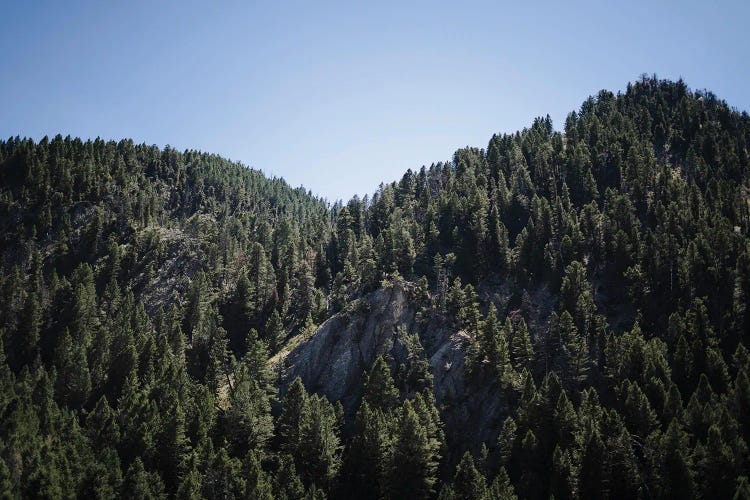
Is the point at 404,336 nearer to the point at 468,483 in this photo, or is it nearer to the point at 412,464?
the point at 412,464

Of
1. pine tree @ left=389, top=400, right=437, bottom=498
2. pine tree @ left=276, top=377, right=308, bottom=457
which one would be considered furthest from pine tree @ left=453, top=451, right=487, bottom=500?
pine tree @ left=276, top=377, right=308, bottom=457

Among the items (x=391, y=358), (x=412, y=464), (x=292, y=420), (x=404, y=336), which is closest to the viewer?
(x=412, y=464)

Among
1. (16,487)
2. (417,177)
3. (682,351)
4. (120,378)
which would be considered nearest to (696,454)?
(682,351)

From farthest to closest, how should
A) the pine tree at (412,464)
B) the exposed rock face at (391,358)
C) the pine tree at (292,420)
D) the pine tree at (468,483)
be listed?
the exposed rock face at (391,358) < the pine tree at (292,420) < the pine tree at (412,464) < the pine tree at (468,483)

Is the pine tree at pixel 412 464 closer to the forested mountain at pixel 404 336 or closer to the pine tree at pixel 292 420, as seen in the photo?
the forested mountain at pixel 404 336

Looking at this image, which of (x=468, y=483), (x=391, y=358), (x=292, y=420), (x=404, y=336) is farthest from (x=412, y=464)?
(x=404, y=336)

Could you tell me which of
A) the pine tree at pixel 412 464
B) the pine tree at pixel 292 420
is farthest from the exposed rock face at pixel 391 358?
the pine tree at pixel 412 464

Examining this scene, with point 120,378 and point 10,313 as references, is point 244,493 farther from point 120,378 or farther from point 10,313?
point 10,313

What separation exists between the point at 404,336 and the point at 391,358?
17.3 ft

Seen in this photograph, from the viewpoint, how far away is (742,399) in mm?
70438

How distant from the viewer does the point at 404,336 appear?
353ft

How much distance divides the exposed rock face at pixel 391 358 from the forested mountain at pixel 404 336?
46 cm

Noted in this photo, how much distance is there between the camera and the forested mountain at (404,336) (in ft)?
235

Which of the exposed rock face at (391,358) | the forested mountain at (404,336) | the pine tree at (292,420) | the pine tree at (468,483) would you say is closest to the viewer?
the pine tree at (468,483)
